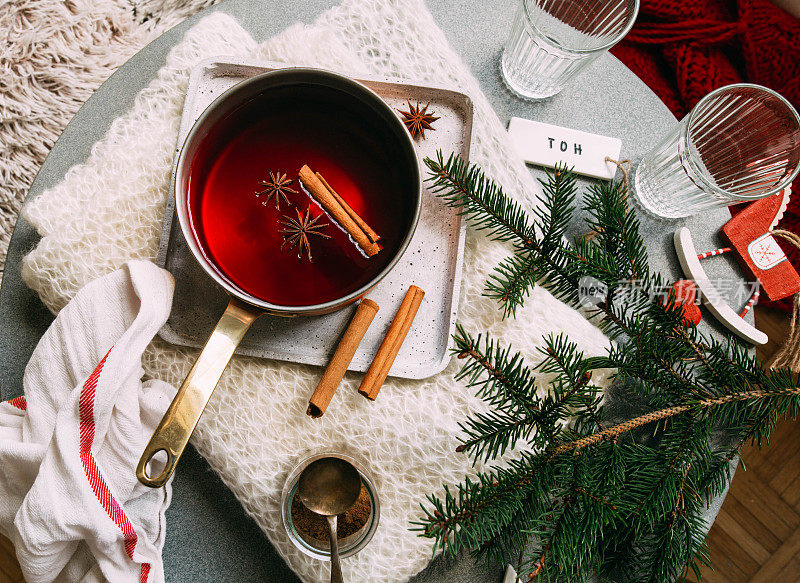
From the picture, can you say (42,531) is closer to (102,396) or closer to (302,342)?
(102,396)

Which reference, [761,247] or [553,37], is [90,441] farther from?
[761,247]

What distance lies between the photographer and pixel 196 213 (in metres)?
0.65

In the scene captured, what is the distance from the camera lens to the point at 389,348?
0.73 meters

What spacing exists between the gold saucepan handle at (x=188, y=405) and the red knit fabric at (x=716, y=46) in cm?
116

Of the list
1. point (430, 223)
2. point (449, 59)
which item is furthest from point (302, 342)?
point (449, 59)

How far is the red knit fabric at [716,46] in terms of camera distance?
1.20 m

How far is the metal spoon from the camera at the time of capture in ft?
2.34

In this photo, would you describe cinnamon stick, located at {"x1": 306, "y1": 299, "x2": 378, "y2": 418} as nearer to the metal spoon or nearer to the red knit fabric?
the metal spoon

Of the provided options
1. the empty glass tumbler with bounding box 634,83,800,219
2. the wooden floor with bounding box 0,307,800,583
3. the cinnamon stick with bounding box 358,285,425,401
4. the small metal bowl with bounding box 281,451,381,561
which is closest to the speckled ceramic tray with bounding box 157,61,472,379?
the cinnamon stick with bounding box 358,285,425,401

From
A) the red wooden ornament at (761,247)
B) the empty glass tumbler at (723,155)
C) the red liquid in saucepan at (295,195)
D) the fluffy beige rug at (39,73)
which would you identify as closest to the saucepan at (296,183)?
the red liquid in saucepan at (295,195)

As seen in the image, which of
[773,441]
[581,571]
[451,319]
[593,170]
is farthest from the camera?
[773,441]

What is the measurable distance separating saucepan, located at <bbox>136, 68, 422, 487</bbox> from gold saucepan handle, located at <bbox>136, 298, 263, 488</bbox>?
0.09m

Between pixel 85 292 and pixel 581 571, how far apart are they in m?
0.73

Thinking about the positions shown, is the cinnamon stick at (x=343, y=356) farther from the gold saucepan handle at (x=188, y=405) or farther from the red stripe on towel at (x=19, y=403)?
the red stripe on towel at (x=19, y=403)
